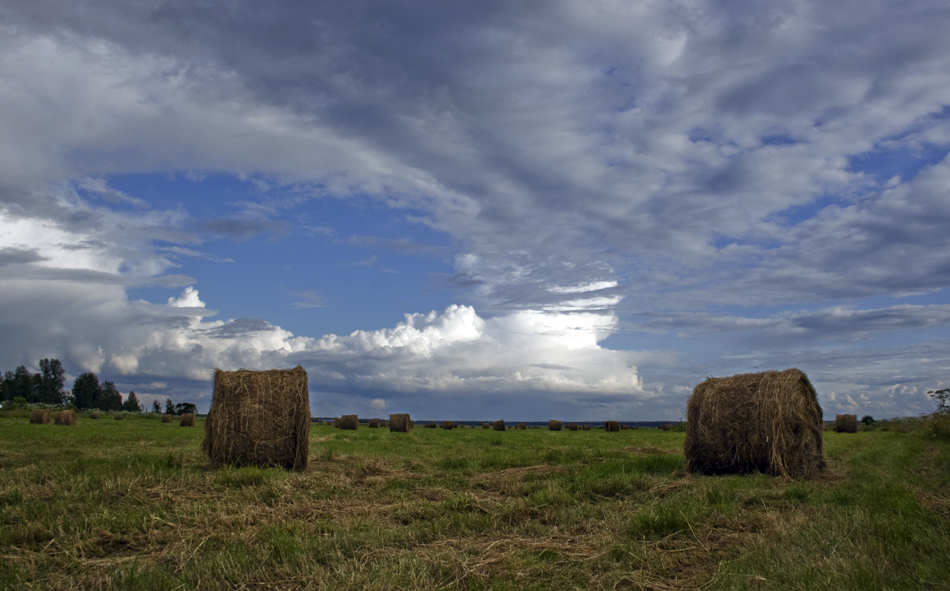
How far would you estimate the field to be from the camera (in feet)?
16.4

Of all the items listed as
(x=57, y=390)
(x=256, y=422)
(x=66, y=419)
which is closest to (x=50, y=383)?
(x=57, y=390)

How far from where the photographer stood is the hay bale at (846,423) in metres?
43.0

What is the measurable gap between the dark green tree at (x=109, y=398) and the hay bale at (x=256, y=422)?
132 m

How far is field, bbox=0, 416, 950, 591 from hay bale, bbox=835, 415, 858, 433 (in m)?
37.2

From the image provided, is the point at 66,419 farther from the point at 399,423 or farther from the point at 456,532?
the point at 456,532

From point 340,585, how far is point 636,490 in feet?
21.1

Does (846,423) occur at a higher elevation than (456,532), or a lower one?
lower

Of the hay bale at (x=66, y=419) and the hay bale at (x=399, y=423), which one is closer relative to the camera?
the hay bale at (x=66, y=419)

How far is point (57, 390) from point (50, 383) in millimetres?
2309

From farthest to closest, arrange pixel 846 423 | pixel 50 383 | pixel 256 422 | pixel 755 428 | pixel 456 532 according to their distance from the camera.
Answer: pixel 50 383
pixel 846 423
pixel 256 422
pixel 755 428
pixel 456 532

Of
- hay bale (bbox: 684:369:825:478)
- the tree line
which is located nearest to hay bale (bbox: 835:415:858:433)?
hay bale (bbox: 684:369:825:478)

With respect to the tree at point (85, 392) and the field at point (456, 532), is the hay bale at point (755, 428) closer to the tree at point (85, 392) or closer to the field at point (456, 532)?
the field at point (456, 532)

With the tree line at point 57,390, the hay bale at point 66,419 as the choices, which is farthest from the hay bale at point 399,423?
the tree line at point 57,390

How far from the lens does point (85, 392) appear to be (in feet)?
401
